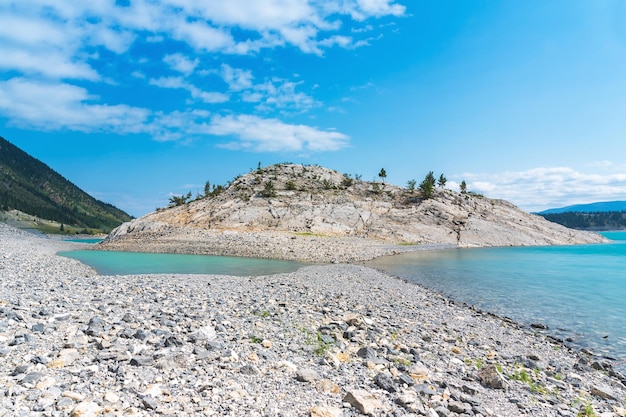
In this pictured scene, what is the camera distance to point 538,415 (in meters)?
8.00

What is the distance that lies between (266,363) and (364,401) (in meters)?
2.96

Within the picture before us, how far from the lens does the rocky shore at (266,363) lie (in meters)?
6.68

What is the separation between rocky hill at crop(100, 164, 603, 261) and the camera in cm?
7044

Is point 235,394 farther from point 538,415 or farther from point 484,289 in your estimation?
point 484,289

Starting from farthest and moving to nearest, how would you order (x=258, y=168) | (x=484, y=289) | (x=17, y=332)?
(x=258, y=168) < (x=484, y=289) < (x=17, y=332)

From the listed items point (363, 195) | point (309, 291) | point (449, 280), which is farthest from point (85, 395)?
point (363, 195)

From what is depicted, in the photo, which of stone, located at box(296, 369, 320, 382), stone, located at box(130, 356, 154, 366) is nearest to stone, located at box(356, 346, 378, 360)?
stone, located at box(296, 369, 320, 382)

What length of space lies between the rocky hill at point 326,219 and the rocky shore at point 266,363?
151ft

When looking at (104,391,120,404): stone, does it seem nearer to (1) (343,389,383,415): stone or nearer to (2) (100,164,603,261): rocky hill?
(1) (343,389,383,415): stone

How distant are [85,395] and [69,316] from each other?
5.65 metres

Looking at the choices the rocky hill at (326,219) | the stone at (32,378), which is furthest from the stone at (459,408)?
the rocky hill at (326,219)

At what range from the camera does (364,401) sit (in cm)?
717

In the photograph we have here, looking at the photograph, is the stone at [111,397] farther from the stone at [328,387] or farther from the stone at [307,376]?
the stone at [328,387]

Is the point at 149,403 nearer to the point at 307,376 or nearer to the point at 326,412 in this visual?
the point at 326,412
